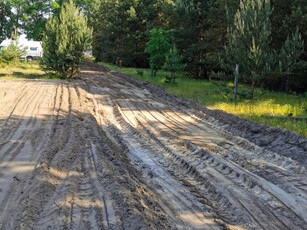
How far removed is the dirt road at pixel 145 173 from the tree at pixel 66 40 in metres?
11.5

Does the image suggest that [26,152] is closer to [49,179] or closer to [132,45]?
[49,179]

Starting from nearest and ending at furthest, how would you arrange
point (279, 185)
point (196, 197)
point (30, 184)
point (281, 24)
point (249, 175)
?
point (30, 184) → point (196, 197) → point (279, 185) → point (249, 175) → point (281, 24)

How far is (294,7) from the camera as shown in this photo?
57.6 feet

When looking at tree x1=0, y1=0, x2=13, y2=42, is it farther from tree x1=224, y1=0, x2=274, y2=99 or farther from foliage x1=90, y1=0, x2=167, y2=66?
tree x1=224, y1=0, x2=274, y2=99

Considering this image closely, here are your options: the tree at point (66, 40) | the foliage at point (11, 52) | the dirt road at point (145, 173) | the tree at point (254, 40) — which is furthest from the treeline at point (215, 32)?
the foliage at point (11, 52)

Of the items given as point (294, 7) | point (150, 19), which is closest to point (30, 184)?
point (294, 7)

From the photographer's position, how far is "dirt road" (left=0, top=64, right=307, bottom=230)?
405 cm

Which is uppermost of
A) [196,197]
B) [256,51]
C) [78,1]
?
[78,1]

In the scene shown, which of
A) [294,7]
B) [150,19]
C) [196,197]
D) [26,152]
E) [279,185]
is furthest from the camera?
[150,19]

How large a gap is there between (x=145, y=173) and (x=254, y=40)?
1109 cm

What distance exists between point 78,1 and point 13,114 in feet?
143

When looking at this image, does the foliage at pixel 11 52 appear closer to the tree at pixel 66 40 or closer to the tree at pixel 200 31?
the tree at pixel 66 40

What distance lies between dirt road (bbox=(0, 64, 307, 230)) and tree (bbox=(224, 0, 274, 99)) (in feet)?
17.1

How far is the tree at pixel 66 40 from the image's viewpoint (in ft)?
70.0
